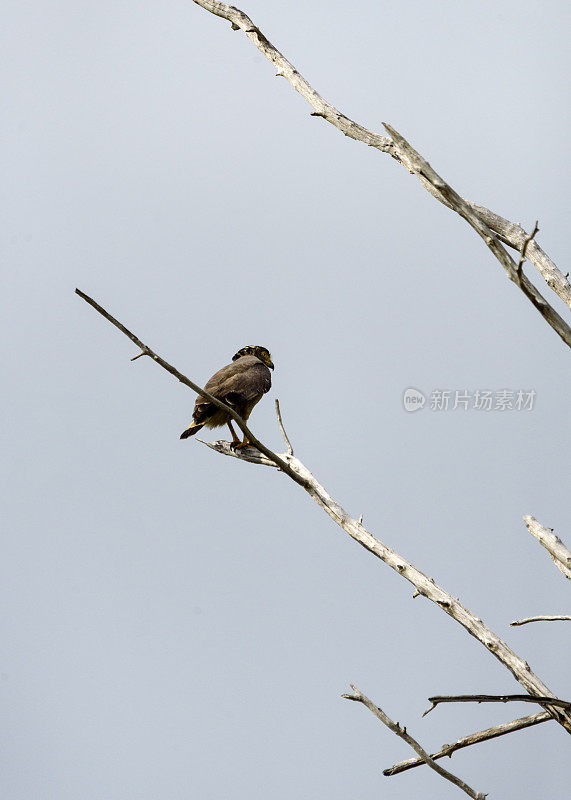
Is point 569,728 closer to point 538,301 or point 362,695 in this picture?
point 362,695

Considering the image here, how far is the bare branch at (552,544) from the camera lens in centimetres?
546

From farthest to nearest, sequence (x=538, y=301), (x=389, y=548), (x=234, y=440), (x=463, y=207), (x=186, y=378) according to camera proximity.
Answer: (x=234, y=440) < (x=389, y=548) < (x=186, y=378) < (x=463, y=207) < (x=538, y=301)

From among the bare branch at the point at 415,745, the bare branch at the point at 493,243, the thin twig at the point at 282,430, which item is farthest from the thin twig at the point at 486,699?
the thin twig at the point at 282,430

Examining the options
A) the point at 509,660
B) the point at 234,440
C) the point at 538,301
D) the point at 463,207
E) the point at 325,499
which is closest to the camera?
the point at 538,301

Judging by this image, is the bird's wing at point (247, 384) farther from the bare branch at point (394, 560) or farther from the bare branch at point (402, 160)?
the bare branch at point (402, 160)

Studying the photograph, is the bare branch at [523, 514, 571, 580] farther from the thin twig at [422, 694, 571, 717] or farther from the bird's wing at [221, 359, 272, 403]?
the bird's wing at [221, 359, 272, 403]

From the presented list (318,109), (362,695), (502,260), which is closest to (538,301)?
(502,260)

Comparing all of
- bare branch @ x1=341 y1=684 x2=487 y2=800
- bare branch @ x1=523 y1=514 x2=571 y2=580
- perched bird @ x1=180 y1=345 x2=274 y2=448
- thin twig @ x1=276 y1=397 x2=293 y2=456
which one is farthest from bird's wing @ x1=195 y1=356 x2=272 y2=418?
bare branch @ x1=341 y1=684 x2=487 y2=800

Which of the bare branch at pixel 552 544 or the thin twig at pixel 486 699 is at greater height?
the bare branch at pixel 552 544

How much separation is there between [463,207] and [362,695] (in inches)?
107

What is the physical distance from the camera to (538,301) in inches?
150

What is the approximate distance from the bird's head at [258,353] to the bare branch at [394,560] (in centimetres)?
243

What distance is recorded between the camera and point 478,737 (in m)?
5.05

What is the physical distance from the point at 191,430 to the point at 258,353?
193 cm
